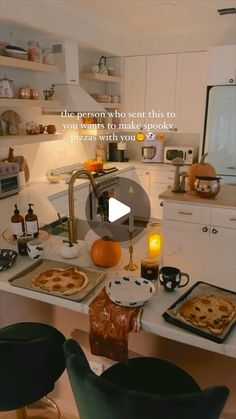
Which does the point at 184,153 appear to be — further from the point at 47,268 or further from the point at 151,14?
the point at 47,268

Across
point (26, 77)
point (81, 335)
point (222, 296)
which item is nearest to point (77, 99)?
point (26, 77)

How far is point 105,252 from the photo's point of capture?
1.40 metres

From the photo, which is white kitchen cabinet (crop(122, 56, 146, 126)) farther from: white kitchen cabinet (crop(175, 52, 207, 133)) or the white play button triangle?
the white play button triangle

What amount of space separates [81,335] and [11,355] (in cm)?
55

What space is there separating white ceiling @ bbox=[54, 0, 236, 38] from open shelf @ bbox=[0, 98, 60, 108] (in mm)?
933

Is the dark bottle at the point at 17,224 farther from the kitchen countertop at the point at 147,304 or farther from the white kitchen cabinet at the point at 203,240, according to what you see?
the white kitchen cabinet at the point at 203,240

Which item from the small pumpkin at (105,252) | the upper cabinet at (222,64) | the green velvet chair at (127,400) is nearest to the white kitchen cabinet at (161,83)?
the upper cabinet at (222,64)

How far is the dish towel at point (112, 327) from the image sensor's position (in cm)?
108

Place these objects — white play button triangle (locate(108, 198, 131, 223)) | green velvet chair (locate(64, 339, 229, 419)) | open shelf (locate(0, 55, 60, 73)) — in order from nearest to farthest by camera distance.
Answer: green velvet chair (locate(64, 339, 229, 419)) → white play button triangle (locate(108, 198, 131, 223)) → open shelf (locate(0, 55, 60, 73))

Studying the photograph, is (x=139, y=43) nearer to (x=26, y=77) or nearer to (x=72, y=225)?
(x=26, y=77)

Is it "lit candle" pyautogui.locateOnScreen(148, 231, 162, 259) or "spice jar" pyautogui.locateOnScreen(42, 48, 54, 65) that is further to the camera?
"spice jar" pyautogui.locateOnScreen(42, 48, 54, 65)

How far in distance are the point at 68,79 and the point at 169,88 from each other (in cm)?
154

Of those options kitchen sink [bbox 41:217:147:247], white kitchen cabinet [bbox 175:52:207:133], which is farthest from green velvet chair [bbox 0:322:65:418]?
white kitchen cabinet [bbox 175:52:207:133]

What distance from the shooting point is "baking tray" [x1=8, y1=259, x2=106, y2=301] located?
1.21 m
